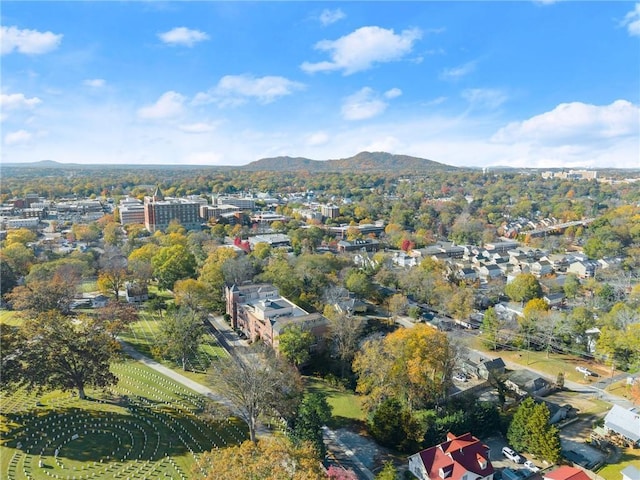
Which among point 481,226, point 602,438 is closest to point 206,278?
point 602,438

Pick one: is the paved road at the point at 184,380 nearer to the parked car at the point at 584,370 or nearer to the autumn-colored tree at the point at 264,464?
the autumn-colored tree at the point at 264,464

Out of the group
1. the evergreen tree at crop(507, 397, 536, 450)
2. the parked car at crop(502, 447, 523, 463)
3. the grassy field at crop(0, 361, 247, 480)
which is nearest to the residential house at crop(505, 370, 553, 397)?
the evergreen tree at crop(507, 397, 536, 450)

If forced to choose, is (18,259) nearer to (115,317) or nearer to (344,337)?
(115,317)

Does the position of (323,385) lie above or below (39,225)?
below

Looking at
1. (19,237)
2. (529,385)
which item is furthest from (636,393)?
(19,237)

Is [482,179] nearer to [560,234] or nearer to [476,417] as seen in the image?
[560,234]

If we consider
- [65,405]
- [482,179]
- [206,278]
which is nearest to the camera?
[65,405]
